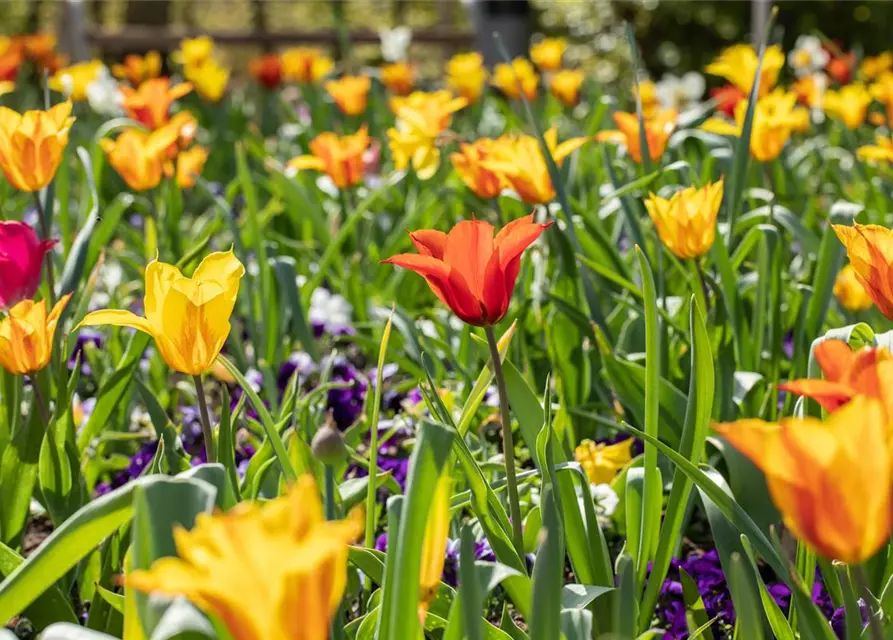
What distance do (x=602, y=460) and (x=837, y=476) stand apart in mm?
962

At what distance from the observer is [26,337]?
115 cm

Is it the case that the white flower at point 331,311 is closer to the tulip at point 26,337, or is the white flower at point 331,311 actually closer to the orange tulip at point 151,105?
the orange tulip at point 151,105

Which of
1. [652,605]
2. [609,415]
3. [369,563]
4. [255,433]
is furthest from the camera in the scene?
[609,415]

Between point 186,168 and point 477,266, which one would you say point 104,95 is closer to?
point 186,168

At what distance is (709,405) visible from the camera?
1.11 meters

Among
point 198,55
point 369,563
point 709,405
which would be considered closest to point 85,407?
point 369,563

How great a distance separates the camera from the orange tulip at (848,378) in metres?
0.71

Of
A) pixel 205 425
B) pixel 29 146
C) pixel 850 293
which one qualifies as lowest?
pixel 850 293

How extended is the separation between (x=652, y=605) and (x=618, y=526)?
14.5 inches

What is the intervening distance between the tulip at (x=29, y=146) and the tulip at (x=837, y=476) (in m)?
1.20

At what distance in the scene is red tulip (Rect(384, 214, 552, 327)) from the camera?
0.99 m

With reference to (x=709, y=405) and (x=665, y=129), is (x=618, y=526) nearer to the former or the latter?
(x=709, y=405)

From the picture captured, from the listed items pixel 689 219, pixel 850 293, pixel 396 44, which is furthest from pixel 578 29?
pixel 689 219

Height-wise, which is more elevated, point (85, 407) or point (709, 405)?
point (709, 405)
